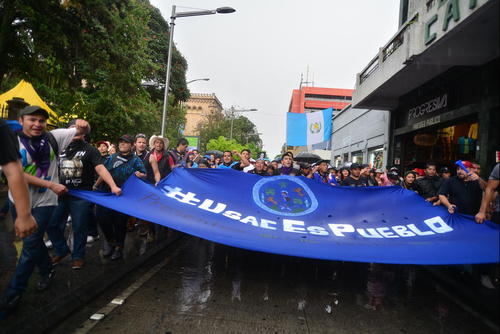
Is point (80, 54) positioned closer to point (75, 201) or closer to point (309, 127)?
point (75, 201)

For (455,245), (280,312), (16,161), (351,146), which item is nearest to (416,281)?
(455,245)

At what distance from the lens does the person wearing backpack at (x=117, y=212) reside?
15.4ft

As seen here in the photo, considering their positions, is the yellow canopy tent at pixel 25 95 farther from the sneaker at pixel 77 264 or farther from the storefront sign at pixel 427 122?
the storefront sign at pixel 427 122

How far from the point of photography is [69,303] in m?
3.15

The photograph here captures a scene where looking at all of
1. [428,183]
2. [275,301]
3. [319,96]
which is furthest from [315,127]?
[319,96]

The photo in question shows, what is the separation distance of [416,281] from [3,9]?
958 centimetres

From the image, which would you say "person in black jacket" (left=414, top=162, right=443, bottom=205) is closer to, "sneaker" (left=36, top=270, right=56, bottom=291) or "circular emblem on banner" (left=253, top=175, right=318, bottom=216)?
"circular emblem on banner" (left=253, top=175, right=318, bottom=216)

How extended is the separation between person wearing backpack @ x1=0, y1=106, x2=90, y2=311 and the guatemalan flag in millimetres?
15897

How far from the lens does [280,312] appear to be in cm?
342

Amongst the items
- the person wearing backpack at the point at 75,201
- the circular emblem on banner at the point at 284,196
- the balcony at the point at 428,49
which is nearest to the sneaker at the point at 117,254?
the person wearing backpack at the point at 75,201

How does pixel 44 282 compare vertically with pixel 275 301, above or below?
above

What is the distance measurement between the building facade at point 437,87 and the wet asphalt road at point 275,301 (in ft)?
11.6

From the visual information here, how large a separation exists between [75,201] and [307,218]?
9.73ft

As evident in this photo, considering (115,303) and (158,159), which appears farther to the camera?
(158,159)
